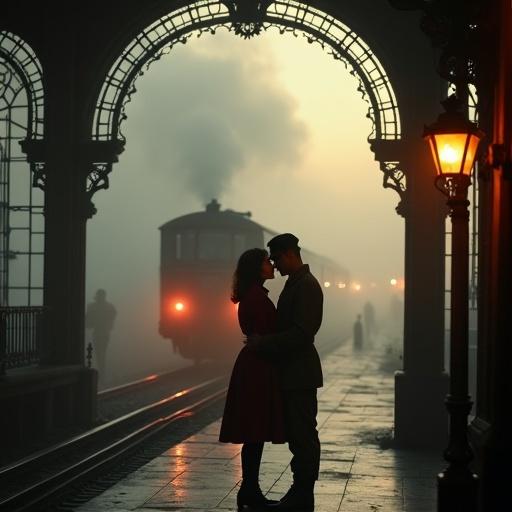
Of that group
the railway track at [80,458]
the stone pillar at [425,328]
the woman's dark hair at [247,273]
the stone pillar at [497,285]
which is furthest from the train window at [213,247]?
the woman's dark hair at [247,273]

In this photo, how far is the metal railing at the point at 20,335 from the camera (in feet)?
43.2

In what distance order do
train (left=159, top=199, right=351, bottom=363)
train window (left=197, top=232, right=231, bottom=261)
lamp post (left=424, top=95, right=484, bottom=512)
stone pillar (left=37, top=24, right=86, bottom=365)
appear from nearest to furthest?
lamp post (left=424, top=95, right=484, bottom=512), stone pillar (left=37, top=24, right=86, bottom=365), train (left=159, top=199, right=351, bottom=363), train window (left=197, top=232, right=231, bottom=261)

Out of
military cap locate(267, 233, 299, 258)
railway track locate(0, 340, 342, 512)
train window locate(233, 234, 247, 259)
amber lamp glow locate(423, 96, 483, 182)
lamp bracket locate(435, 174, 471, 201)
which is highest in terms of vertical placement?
train window locate(233, 234, 247, 259)

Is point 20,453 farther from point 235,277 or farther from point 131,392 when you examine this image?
point 131,392

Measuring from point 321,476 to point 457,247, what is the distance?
3.77 metres

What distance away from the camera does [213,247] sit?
29.1 m

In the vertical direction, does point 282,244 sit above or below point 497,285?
above

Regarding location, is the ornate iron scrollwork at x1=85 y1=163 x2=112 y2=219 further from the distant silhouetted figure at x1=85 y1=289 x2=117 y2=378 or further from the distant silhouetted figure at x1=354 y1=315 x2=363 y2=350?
the distant silhouetted figure at x1=354 y1=315 x2=363 y2=350

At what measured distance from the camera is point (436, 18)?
778cm

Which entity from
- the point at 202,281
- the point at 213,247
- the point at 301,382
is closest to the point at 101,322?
the point at 202,281

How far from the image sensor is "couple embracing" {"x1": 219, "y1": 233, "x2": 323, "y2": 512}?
7.46 metres

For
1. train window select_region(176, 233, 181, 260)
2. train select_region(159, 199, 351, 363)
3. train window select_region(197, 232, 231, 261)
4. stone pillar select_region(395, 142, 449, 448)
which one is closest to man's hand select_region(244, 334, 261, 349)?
stone pillar select_region(395, 142, 449, 448)

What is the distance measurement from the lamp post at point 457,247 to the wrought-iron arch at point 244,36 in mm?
6631

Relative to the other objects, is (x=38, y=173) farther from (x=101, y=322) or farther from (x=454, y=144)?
(x=101, y=322)
